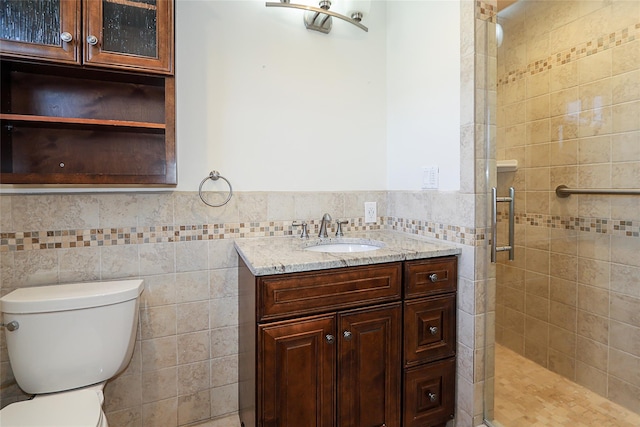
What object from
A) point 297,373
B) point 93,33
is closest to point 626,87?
point 297,373

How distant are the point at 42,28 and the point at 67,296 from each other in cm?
102

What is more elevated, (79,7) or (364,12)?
(364,12)

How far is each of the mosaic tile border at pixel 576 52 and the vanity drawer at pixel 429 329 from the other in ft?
4.33

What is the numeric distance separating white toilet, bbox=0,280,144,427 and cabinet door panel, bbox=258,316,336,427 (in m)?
0.57

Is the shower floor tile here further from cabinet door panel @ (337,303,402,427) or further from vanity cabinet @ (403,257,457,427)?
cabinet door panel @ (337,303,402,427)

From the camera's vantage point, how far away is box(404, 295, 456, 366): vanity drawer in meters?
1.45

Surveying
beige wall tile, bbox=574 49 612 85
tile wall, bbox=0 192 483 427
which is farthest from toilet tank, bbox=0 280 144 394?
beige wall tile, bbox=574 49 612 85

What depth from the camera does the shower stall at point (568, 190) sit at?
1.58m

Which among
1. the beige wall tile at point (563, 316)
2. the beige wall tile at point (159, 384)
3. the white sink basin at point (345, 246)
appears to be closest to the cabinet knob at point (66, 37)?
the white sink basin at point (345, 246)

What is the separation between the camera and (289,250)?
4.92 ft

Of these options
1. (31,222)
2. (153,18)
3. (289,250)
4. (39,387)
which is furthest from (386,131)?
(39,387)

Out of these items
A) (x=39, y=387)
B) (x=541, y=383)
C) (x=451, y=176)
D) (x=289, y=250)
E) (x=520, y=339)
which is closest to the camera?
(x=39, y=387)

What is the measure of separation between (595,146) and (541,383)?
1.37m

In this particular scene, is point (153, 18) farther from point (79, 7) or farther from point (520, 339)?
point (520, 339)
